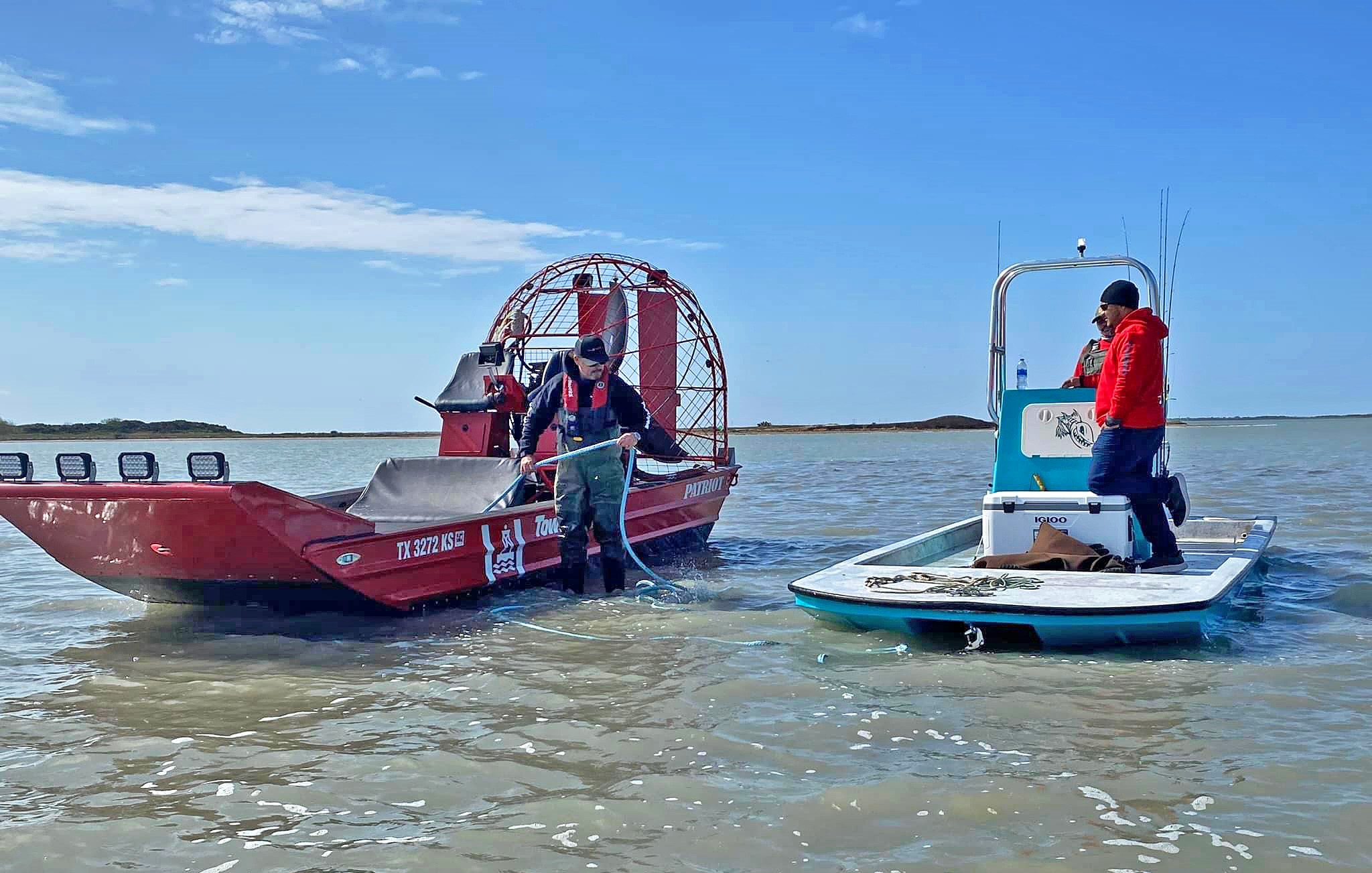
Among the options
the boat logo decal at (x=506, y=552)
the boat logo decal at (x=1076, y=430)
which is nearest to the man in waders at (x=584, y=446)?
the boat logo decal at (x=506, y=552)

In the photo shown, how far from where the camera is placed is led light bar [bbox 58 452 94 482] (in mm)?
7004

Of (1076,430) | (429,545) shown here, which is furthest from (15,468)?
(1076,430)

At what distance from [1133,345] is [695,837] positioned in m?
4.72

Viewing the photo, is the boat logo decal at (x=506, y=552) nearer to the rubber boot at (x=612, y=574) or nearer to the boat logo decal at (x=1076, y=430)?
the rubber boot at (x=612, y=574)

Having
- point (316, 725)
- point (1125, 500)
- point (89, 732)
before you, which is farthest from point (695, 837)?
point (1125, 500)

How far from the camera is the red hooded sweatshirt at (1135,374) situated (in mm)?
7012

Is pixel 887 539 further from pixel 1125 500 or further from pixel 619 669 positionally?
pixel 619 669

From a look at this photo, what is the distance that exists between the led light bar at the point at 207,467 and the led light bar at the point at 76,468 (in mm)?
776

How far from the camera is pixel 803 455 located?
4900cm

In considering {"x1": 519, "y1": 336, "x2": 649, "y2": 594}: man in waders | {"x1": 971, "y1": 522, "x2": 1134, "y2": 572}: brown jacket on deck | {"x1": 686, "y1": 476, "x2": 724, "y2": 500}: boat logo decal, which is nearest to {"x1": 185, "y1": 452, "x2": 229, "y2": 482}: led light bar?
{"x1": 519, "y1": 336, "x2": 649, "y2": 594}: man in waders

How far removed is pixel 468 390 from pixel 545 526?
2.25m

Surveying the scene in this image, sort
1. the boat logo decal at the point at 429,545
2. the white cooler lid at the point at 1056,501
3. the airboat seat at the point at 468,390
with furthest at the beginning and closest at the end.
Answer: the airboat seat at the point at 468,390
the boat logo decal at the point at 429,545
the white cooler lid at the point at 1056,501

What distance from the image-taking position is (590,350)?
342 inches

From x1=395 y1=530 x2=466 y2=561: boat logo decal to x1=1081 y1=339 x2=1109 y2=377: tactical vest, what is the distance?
4.84 m
